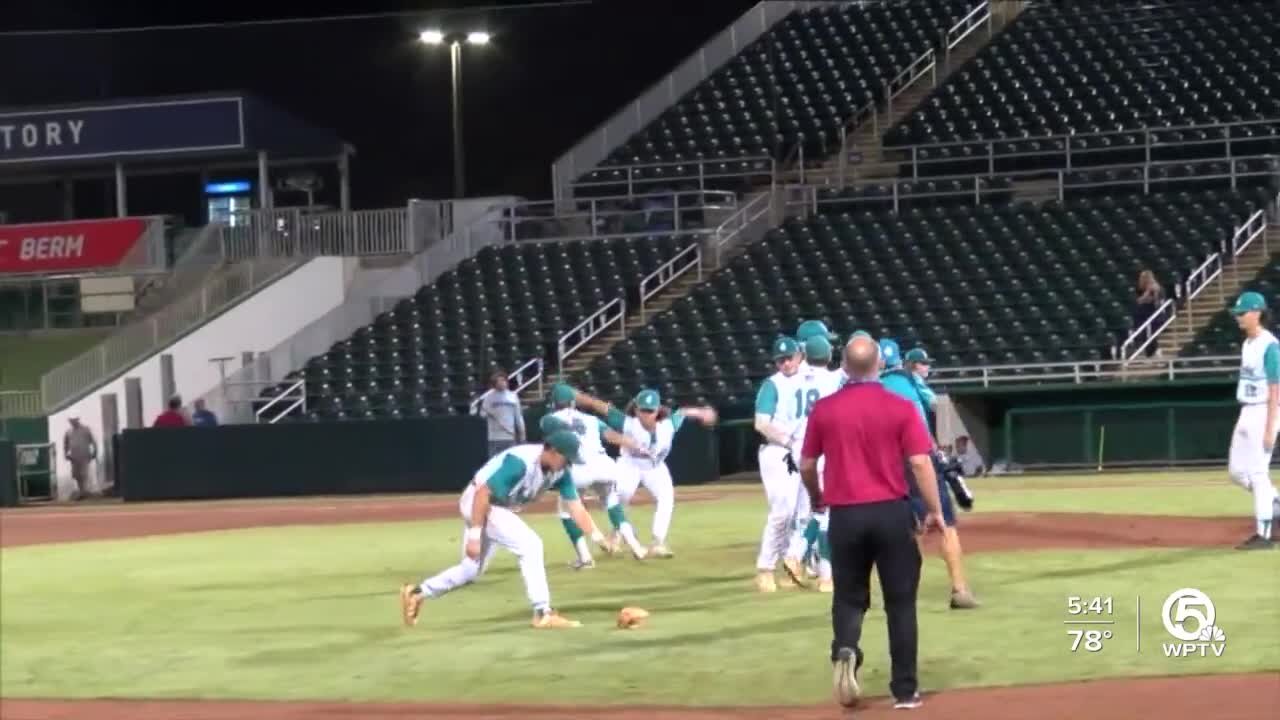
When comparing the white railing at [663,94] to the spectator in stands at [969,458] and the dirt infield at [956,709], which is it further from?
the dirt infield at [956,709]

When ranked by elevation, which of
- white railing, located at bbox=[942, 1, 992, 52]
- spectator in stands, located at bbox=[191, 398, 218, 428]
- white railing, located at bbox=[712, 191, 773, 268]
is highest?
white railing, located at bbox=[942, 1, 992, 52]

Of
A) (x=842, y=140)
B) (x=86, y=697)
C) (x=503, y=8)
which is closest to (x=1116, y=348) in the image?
(x=842, y=140)

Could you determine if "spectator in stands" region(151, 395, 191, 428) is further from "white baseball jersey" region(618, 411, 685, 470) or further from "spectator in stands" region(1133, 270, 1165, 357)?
"white baseball jersey" region(618, 411, 685, 470)

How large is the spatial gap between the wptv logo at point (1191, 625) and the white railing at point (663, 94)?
31.3m

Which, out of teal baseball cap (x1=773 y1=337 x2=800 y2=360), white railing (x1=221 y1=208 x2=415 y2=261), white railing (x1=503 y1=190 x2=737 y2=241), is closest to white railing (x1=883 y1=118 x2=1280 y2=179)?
white railing (x1=503 y1=190 x2=737 y2=241)

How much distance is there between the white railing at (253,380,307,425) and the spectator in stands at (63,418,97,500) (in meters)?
3.15

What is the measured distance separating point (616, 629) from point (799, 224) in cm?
2810

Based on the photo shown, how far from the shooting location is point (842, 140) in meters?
44.1

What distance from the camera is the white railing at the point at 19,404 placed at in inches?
1599

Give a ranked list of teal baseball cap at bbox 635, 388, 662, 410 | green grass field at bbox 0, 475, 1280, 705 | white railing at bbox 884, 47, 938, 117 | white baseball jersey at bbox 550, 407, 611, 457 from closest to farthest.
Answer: green grass field at bbox 0, 475, 1280, 705 → white baseball jersey at bbox 550, 407, 611, 457 → teal baseball cap at bbox 635, 388, 662, 410 → white railing at bbox 884, 47, 938, 117

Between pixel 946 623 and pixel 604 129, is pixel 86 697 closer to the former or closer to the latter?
pixel 946 623

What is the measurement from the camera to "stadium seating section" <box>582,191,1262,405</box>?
36531 mm

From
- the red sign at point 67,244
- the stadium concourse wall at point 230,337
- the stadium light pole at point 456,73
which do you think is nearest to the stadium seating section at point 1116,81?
the stadium light pole at point 456,73

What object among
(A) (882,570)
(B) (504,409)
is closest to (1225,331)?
(B) (504,409)
